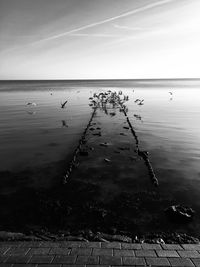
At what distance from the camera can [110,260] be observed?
17.7 ft

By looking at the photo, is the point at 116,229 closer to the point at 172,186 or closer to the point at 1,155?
the point at 172,186

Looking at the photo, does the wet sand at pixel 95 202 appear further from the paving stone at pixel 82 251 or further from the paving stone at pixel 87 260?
the paving stone at pixel 87 260

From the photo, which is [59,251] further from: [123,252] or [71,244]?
[123,252]

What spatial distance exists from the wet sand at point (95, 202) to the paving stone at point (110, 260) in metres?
1.65

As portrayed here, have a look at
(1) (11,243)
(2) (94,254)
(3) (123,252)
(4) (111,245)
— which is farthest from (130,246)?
(1) (11,243)

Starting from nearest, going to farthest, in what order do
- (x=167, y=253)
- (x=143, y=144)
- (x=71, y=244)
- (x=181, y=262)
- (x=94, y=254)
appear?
(x=181, y=262), (x=94, y=254), (x=167, y=253), (x=71, y=244), (x=143, y=144)

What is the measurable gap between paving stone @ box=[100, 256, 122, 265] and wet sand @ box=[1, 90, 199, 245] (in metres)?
1.65

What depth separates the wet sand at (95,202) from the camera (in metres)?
7.43

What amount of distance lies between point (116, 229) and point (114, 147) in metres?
8.13

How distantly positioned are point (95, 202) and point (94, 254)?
3120 mm

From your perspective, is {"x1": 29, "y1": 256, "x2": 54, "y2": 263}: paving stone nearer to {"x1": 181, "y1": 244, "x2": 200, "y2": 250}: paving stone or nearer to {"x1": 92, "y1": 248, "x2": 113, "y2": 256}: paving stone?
{"x1": 92, "y1": 248, "x2": 113, "y2": 256}: paving stone

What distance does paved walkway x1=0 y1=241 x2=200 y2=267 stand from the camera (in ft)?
17.4

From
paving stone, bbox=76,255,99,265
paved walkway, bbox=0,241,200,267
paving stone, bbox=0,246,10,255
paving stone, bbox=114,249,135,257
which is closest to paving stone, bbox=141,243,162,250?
paved walkway, bbox=0,241,200,267

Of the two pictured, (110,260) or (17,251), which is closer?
(110,260)
